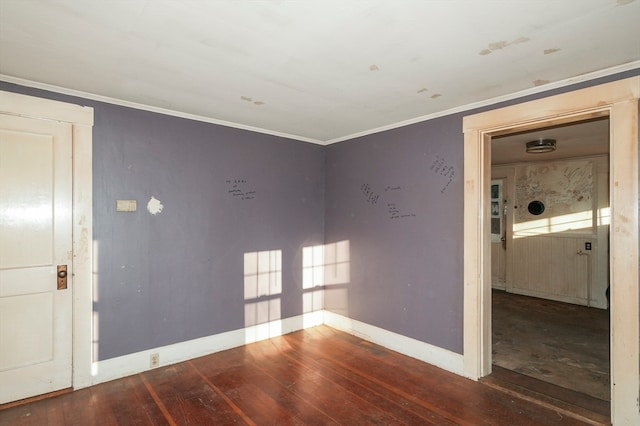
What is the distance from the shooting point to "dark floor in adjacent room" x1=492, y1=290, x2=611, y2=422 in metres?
3.04

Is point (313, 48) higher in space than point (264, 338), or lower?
higher

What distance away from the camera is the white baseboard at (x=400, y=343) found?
331 cm

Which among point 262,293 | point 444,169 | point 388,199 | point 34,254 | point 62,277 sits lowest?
point 262,293

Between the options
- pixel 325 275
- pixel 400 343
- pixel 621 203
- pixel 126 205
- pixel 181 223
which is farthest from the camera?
pixel 325 275

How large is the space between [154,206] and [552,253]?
6.42 meters

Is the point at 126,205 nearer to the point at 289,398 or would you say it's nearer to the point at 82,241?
the point at 82,241

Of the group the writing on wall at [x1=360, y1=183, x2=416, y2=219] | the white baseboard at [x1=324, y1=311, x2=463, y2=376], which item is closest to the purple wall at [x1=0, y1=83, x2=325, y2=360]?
the white baseboard at [x1=324, y1=311, x2=463, y2=376]

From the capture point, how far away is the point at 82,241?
9.70 feet

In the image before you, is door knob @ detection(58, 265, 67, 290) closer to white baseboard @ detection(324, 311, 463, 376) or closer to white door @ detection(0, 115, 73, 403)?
white door @ detection(0, 115, 73, 403)

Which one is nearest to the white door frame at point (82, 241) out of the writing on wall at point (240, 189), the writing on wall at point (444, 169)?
the writing on wall at point (240, 189)

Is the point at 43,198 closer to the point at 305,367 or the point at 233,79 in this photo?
the point at 233,79

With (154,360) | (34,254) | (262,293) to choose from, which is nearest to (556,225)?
(262,293)

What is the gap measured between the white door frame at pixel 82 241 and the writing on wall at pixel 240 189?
51.9 inches

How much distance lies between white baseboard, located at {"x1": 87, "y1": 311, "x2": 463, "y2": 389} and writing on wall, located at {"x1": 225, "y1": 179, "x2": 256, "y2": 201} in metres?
1.52
